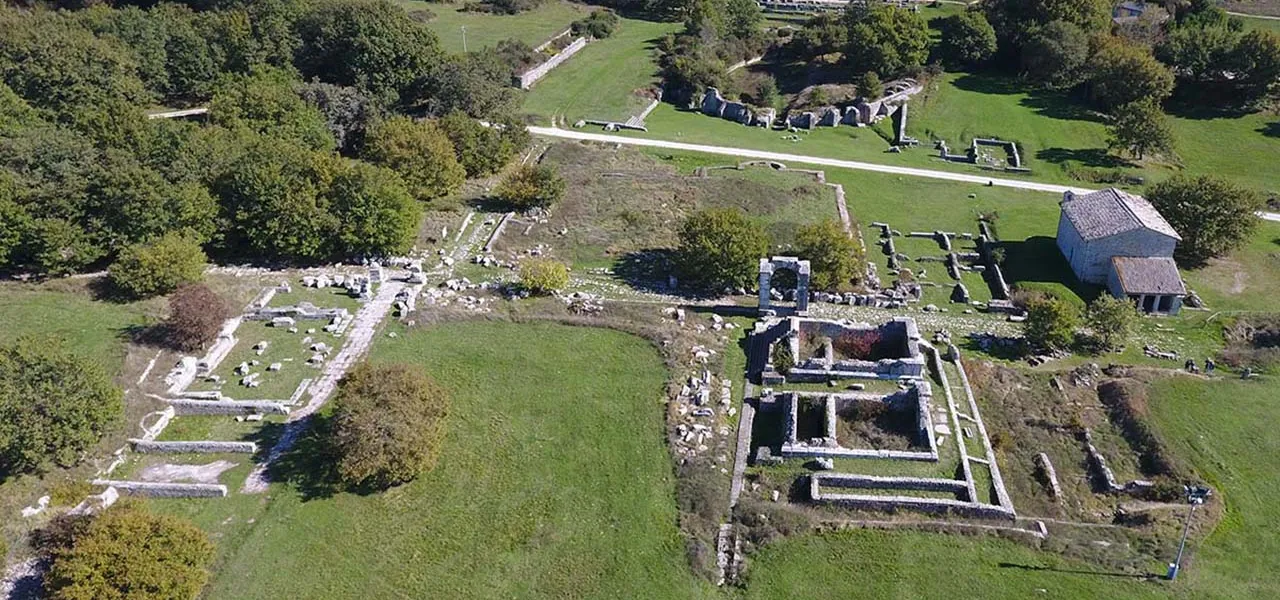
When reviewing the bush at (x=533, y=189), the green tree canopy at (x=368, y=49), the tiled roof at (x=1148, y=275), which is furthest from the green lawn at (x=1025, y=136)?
the green tree canopy at (x=368, y=49)

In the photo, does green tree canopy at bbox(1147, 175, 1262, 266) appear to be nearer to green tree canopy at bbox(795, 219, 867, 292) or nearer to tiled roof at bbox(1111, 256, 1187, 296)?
tiled roof at bbox(1111, 256, 1187, 296)

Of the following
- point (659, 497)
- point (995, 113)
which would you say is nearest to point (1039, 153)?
point (995, 113)

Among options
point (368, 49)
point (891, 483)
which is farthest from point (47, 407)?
point (368, 49)

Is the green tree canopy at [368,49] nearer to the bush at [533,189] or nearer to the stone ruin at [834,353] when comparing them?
the bush at [533,189]

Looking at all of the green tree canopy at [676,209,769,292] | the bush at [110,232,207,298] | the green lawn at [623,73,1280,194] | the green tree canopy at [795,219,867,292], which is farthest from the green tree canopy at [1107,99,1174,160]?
the bush at [110,232,207,298]

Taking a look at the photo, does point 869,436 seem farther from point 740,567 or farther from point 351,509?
point 351,509

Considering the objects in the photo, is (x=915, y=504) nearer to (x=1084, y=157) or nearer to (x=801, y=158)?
(x=801, y=158)

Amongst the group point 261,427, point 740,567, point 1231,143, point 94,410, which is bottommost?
point 1231,143
